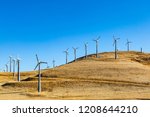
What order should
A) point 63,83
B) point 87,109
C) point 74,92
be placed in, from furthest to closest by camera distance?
point 63,83, point 74,92, point 87,109

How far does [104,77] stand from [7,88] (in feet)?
91.7

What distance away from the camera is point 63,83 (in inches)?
3868

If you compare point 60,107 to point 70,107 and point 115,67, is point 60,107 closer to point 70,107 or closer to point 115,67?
point 70,107

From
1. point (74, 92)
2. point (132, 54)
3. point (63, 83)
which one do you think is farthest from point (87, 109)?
point (132, 54)

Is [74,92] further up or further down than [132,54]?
further down

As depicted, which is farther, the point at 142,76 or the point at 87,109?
the point at 142,76

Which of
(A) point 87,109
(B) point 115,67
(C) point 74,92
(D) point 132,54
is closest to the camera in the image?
(A) point 87,109

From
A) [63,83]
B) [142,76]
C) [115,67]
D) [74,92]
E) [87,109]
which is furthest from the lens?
[115,67]

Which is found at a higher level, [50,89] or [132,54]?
[132,54]

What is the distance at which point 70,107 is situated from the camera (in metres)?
32.8

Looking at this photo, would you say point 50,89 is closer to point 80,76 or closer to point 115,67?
point 80,76

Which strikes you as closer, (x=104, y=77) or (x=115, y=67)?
(x=104, y=77)

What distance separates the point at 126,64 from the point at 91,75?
1618cm

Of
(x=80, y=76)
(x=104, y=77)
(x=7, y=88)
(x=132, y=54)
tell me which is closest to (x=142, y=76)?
(x=104, y=77)
